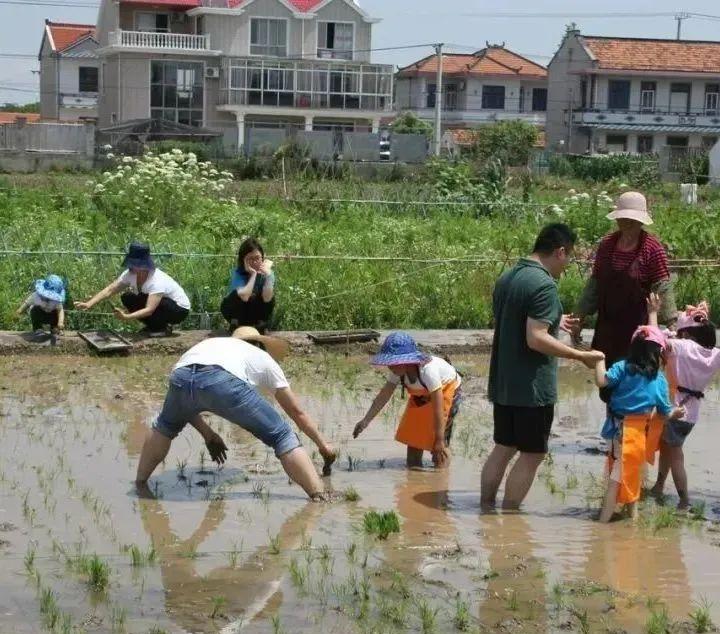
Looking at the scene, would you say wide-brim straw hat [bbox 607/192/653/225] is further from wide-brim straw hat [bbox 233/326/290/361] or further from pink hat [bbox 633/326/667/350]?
wide-brim straw hat [bbox 233/326/290/361]

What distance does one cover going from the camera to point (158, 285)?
1270 centimetres

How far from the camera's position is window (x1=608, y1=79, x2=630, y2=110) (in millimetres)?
66062

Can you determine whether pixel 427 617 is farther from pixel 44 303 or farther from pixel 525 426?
pixel 44 303

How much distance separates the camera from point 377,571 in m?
6.19

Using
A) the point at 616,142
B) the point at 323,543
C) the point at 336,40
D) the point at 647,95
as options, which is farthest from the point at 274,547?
the point at 616,142

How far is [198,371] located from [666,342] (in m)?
2.59

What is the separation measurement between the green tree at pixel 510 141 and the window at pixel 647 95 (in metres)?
6.85

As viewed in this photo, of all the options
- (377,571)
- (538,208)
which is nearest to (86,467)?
(377,571)

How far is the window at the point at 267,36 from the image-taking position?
5816 centimetres

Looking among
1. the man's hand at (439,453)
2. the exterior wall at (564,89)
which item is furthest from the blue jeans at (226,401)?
the exterior wall at (564,89)

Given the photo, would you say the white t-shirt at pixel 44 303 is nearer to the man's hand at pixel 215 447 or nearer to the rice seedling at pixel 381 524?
the man's hand at pixel 215 447

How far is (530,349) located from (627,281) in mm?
1226

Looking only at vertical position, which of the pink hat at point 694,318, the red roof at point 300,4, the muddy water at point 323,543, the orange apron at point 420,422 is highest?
the red roof at point 300,4

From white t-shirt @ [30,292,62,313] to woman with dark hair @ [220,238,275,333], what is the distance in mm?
1568
